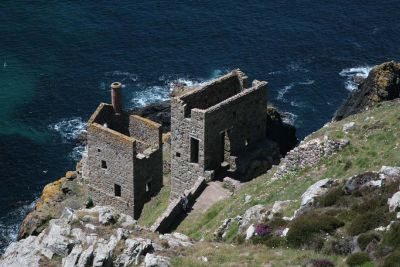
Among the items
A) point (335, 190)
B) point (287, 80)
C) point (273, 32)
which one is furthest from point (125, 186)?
point (273, 32)

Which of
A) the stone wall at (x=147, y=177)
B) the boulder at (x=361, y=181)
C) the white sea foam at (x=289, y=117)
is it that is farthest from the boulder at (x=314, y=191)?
the white sea foam at (x=289, y=117)

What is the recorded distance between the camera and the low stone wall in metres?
58.0

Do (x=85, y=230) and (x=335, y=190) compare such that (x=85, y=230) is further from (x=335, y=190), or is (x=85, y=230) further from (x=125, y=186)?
(x=125, y=186)

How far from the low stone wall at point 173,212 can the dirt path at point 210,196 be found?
0.41 metres

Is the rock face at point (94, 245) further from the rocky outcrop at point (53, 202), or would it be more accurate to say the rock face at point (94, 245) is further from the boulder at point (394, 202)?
the rocky outcrop at point (53, 202)

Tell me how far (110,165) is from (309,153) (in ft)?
66.7

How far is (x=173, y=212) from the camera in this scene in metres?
59.7

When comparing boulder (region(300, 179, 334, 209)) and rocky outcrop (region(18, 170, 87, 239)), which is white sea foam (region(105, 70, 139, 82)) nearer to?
rocky outcrop (region(18, 170, 87, 239))

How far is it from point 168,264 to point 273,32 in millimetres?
96483

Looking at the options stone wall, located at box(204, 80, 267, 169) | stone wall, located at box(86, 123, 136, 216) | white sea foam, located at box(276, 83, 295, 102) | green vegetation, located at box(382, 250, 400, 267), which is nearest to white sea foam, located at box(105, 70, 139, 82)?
white sea foam, located at box(276, 83, 295, 102)

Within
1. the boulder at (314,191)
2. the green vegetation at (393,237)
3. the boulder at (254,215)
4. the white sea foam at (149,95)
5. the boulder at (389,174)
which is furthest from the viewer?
the white sea foam at (149,95)

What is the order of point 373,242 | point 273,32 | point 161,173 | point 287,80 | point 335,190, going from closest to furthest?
point 373,242 → point 335,190 → point 161,173 → point 287,80 → point 273,32

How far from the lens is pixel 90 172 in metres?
72.1

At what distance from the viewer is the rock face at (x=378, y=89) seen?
3435 inches
